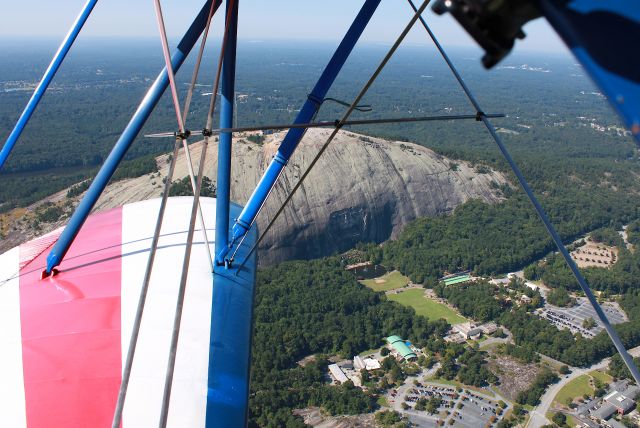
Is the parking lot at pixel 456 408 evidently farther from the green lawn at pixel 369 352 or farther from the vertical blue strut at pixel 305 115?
the vertical blue strut at pixel 305 115

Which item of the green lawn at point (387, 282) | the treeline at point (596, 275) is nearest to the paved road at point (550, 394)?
the treeline at point (596, 275)

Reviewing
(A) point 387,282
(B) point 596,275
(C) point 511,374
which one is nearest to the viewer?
(C) point 511,374

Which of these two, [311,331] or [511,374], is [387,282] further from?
[511,374]

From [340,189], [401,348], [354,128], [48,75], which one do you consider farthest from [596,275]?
[48,75]

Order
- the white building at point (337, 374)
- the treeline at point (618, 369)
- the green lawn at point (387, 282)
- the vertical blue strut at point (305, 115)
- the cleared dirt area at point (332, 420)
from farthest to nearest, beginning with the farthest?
the green lawn at point (387, 282) → the treeline at point (618, 369) → the white building at point (337, 374) → the cleared dirt area at point (332, 420) → the vertical blue strut at point (305, 115)

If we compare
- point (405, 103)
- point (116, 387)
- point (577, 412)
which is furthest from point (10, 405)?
point (405, 103)

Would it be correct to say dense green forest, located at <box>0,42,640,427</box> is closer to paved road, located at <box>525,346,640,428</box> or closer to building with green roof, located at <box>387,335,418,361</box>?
paved road, located at <box>525,346,640,428</box>

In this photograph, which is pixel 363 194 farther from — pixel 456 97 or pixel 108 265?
pixel 456 97
